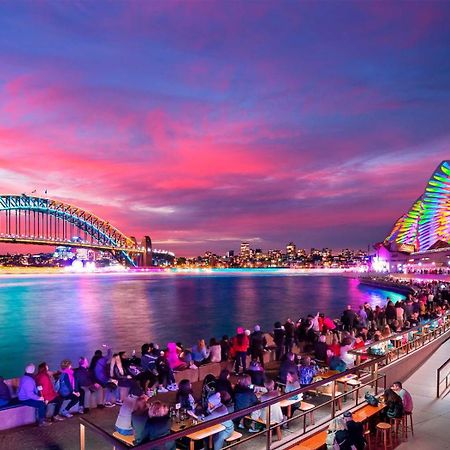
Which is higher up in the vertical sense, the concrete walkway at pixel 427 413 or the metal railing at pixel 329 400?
the metal railing at pixel 329 400

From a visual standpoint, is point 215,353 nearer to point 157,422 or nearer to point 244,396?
point 244,396

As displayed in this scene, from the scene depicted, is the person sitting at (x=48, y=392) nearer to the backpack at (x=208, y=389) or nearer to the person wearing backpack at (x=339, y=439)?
the backpack at (x=208, y=389)

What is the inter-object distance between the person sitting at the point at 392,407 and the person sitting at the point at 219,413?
7.30 feet

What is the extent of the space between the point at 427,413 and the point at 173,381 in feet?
15.1

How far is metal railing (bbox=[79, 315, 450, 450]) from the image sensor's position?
12.3 ft

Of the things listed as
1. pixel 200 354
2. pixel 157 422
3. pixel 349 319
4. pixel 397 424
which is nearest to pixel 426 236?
pixel 349 319

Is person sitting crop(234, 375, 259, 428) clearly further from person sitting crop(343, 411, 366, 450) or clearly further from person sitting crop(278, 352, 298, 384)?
person sitting crop(278, 352, 298, 384)

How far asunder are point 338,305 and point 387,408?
42082 mm

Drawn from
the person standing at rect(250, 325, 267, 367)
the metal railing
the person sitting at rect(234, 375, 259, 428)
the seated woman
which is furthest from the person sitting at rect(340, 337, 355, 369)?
the seated woman

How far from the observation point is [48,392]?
743cm

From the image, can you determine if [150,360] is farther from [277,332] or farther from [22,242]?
[22,242]

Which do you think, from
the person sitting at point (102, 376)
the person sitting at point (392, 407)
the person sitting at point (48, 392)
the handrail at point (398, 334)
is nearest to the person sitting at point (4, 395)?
the person sitting at point (48, 392)

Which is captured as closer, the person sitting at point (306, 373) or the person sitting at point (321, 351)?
the person sitting at point (306, 373)

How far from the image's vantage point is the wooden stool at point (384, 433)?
6.14m
